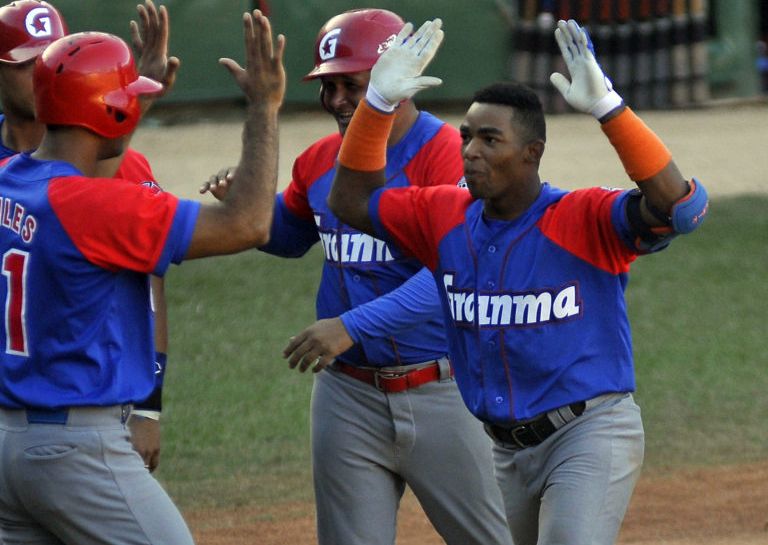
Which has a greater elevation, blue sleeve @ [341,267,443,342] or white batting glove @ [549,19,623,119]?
white batting glove @ [549,19,623,119]

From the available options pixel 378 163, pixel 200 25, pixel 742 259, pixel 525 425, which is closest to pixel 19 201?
pixel 378 163

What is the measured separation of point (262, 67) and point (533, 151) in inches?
35.8

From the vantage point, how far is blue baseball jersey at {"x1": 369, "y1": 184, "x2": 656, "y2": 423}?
438 centimetres

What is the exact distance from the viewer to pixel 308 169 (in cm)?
524

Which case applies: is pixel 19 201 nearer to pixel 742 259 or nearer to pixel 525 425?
pixel 525 425

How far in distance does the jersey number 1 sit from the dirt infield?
2.86 meters

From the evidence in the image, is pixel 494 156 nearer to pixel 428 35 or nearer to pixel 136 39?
pixel 428 35

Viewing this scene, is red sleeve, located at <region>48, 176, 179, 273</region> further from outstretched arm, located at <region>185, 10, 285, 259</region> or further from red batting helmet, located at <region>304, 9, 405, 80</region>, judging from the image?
red batting helmet, located at <region>304, 9, 405, 80</region>

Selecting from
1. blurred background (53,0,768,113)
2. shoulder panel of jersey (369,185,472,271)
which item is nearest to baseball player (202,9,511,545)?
shoulder panel of jersey (369,185,472,271)

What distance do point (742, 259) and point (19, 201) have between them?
9134 mm

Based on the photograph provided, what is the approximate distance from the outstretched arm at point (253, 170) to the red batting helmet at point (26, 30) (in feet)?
4.02

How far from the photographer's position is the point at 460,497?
196 inches

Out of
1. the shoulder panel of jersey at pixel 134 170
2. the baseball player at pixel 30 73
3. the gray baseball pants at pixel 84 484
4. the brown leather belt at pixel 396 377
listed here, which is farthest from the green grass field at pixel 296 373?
the gray baseball pants at pixel 84 484

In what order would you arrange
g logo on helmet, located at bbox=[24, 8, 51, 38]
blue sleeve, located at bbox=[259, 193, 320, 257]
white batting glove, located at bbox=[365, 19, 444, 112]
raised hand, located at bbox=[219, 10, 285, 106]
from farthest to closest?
blue sleeve, located at bbox=[259, 193, 320, 257] → g logo on helmet, located at bbox=[24, 8, 51, 38] → white batting glove, located at bbox=[365, 19, 444, 112] → raised hand, located at bbox=[219, 10, 285, 106]
